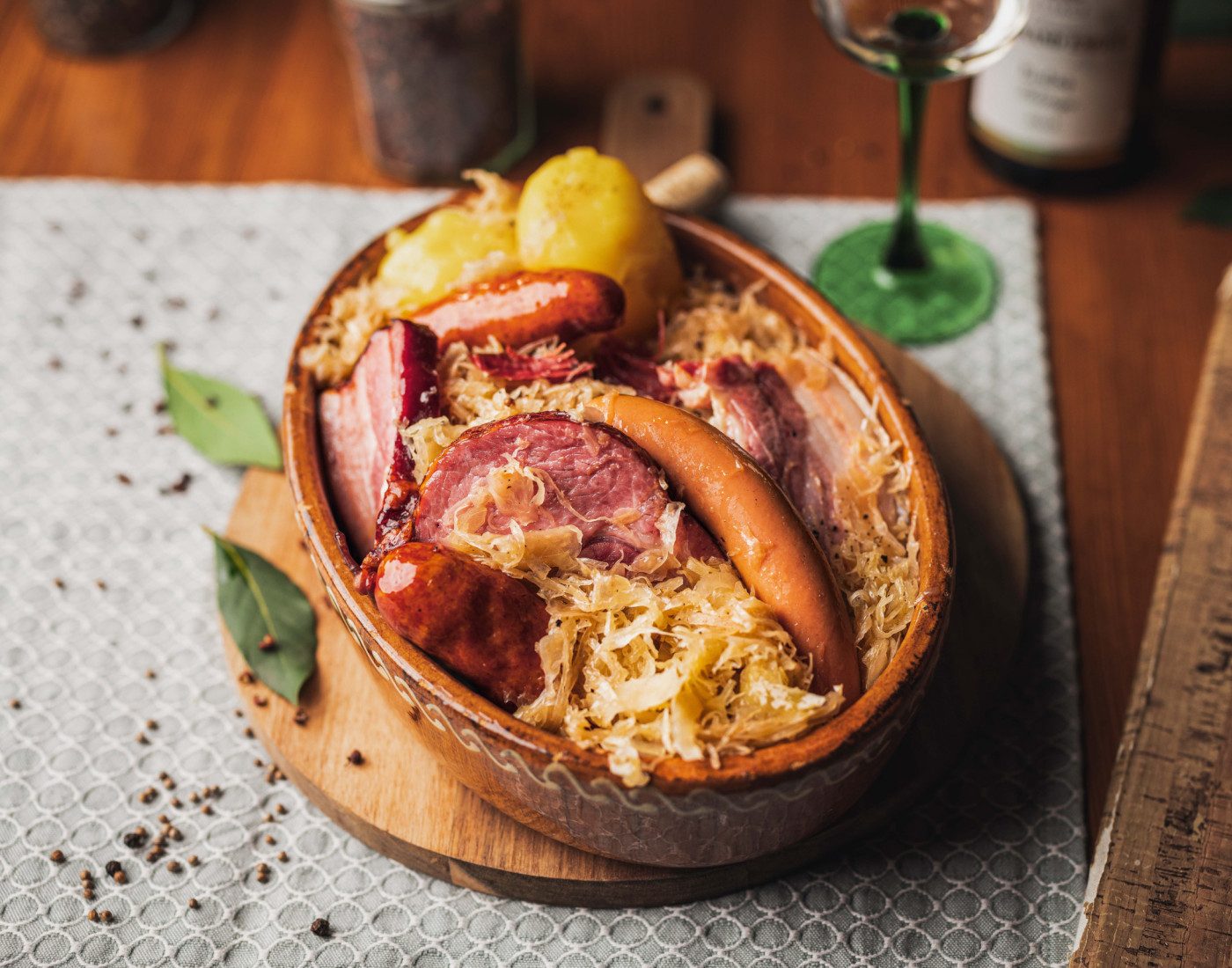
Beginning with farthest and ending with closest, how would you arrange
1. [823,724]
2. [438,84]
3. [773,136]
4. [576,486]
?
[773,136], [438,84], [576,486], [823,724]

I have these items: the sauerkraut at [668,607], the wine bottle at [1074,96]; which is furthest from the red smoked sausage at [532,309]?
the wine bottle at [1074,96]

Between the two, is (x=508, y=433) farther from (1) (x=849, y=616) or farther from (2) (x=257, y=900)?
(2) (x=257, y=900)

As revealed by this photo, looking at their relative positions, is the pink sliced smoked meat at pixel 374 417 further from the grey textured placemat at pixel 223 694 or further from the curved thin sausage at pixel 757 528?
the grey textured placemat at pixel 223 694

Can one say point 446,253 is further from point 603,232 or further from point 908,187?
point 908,187

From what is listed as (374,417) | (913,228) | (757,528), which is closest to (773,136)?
(913,228)

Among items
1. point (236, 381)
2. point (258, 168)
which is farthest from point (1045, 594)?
point (258, 168)

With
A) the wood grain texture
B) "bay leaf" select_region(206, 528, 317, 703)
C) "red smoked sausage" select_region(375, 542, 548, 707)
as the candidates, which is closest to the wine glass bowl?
the wood grain texture
